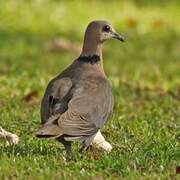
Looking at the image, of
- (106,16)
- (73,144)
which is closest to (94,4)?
(106,16)

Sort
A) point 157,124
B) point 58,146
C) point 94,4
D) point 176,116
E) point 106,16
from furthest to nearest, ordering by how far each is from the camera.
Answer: point 94,4, point 106,16, point 176,116, point 157,124, point 58,146

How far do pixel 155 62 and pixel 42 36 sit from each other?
2106 mm

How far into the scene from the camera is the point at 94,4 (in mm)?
16859

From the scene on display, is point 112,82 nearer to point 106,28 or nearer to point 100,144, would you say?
point 106,28

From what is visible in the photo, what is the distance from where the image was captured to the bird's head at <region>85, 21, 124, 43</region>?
7598 mm

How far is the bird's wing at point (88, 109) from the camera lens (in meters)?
6.46

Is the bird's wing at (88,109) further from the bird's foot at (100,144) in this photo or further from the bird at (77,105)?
the bird's foot at (100,144)

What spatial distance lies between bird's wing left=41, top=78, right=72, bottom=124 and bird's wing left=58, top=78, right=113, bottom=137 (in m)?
0.05

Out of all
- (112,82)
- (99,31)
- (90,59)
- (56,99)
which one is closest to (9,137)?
(56,99)

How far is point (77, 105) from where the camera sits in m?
6.60

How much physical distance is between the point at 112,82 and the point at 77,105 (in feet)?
12.4

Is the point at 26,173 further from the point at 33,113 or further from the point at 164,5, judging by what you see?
the point at 164,5

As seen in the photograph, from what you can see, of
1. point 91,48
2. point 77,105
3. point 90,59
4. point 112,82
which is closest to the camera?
point 77,105

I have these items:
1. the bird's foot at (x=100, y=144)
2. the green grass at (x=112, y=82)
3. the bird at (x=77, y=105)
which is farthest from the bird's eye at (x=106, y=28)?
the bird's foot at (x=100, y=144)
